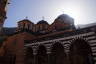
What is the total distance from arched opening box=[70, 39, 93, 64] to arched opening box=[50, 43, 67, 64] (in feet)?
5.04

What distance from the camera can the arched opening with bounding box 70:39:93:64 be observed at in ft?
47.2

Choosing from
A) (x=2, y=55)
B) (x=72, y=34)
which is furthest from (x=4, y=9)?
(x=72, y=34)

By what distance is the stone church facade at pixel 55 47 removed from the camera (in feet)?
45.3

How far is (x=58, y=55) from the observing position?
16797 millimetres

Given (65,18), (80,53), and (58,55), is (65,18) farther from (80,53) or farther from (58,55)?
(80,53)

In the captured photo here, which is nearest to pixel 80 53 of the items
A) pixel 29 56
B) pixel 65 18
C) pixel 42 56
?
pixel 42 56

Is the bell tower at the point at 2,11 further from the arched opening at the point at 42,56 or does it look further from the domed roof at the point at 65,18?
the domed roof at the point at 65,18

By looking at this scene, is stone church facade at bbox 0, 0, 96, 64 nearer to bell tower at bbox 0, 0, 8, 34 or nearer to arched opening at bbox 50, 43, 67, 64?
arched opening at bbox 50, 43, 67, 64

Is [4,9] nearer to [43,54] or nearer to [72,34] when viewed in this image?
[43,54]

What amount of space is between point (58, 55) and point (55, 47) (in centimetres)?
139

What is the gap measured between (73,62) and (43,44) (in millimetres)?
4342

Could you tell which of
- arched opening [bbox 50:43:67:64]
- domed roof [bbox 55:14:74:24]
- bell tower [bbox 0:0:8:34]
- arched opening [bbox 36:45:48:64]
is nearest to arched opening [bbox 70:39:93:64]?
arched opening [bbox 50:43:67:64]

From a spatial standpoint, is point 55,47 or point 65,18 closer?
point 55,47

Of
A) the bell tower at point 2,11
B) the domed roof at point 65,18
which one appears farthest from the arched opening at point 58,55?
the bell tower at point 2,11
